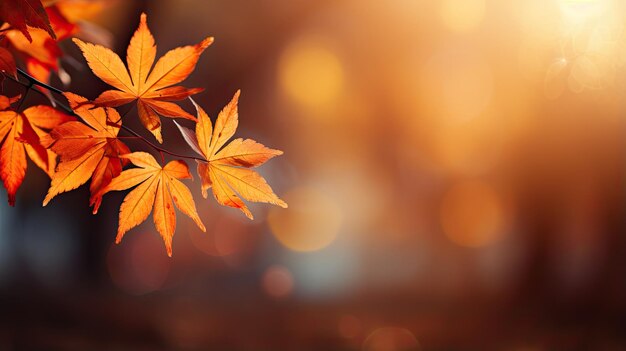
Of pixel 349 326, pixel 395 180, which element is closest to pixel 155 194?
pixel 349 326

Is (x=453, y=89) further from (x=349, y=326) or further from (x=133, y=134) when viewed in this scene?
(x=133, y=134)

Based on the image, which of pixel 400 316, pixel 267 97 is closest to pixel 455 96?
pixel 267 97

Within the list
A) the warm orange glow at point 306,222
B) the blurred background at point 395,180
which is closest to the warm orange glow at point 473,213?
the blurred background at point 395,180

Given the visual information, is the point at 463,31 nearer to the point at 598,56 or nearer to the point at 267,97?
the point at 598,56

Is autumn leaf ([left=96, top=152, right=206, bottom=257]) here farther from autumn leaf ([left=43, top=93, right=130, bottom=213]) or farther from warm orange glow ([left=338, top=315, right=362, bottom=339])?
warm orange glow ([left=338, top=315, right=362, bottom=339])

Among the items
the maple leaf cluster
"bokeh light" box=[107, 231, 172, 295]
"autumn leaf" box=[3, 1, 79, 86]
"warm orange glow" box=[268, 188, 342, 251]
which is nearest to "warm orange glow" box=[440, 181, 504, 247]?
"warm orange glow" box=[268, 188, 342, 251]

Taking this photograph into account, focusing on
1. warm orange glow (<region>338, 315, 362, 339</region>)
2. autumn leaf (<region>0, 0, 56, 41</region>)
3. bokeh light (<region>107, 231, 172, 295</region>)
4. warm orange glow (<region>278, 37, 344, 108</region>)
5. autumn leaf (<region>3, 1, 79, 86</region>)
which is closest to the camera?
autumn leaf (<region>0, 0, 56, 41</region>)

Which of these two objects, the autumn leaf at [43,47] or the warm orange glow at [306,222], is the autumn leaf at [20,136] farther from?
the warm orange glow at [306,222]
